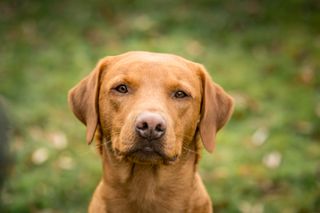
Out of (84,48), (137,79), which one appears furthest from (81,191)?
(84,48)

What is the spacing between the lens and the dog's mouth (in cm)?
476

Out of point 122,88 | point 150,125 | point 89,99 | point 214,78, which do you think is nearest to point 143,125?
point 150,125

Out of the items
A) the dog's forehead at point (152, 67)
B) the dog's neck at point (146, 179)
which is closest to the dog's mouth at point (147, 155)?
the dog's neck at point (146, 179)

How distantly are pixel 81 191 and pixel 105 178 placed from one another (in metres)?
2.33

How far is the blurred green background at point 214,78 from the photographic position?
7.64 meters

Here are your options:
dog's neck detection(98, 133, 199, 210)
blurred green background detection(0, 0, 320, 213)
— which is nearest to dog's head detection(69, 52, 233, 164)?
dog's neck detection(98, 133, 199, 210)

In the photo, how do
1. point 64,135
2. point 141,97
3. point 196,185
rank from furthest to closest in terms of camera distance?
point 64,135 < point 196,185 < point 141,97

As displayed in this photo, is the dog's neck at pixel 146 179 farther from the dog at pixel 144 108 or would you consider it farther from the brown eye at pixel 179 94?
the brown eye at pixel 179 94

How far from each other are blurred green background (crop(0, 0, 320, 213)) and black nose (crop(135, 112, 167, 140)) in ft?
9.39

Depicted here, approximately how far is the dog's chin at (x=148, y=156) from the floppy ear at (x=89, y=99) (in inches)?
21.4

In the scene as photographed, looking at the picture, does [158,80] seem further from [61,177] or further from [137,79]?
[61,177]

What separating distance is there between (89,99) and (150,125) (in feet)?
2.95

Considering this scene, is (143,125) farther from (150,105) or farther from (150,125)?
(150,105)

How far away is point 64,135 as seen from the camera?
345 inches
